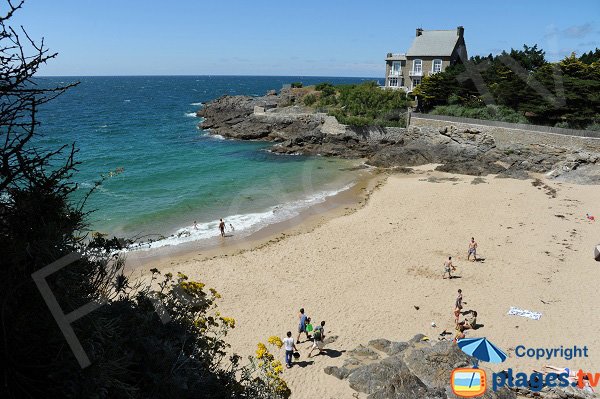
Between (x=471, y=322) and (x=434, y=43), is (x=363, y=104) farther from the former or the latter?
(x=471, y=322)

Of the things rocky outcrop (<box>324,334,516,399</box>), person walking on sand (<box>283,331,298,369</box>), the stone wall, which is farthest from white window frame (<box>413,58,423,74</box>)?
person walking on sand (<box>283,331,298,369</box>)

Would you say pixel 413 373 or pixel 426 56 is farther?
pixel 426 56

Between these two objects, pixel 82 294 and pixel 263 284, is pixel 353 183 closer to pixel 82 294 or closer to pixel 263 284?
pixel 263 284

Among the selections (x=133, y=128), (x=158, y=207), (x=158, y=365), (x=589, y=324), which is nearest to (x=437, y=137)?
(x=158, y=207)

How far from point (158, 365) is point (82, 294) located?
1217 millimetres

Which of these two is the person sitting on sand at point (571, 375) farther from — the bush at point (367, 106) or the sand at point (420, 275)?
the bush at point (367, 106)

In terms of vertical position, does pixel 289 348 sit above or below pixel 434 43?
below

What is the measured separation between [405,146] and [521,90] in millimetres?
9871

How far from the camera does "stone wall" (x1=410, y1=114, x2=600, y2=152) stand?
2873 cm

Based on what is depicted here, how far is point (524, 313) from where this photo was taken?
Result: 504 inches

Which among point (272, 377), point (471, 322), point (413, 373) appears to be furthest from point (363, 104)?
point (272, 377)

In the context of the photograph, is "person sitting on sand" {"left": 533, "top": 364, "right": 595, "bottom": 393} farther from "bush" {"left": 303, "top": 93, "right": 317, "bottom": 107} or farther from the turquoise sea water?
"bush" {"left": 303, "top": 93, "right": 317, "bottom": 107}

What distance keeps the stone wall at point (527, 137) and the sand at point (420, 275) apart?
4981mm

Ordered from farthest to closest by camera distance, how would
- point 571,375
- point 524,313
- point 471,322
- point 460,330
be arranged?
point 524,313, point 471,322, point 460,330, point 571,375
